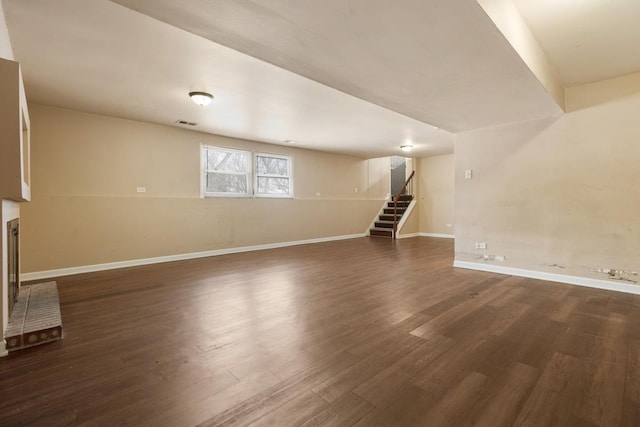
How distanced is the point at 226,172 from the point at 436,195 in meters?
6.63

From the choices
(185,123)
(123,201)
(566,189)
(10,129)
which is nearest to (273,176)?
(185,123)

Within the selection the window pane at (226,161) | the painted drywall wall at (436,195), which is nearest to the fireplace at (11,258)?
the window pane at (226,161)

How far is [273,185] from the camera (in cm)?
720

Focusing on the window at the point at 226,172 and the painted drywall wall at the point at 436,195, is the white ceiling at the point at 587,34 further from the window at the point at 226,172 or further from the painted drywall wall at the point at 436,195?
the painted drywall wall at the point at 436,195

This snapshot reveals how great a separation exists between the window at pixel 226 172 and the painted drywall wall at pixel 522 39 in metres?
5.46

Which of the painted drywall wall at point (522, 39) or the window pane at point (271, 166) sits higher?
the painted drywall wall at point (522, 39)

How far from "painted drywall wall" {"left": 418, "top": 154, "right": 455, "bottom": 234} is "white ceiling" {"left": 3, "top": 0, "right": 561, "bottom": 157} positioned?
4.87 m

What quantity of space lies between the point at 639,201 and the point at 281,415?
14.7 ft

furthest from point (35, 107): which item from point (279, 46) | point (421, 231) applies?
point (421, 231)

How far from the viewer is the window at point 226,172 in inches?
240

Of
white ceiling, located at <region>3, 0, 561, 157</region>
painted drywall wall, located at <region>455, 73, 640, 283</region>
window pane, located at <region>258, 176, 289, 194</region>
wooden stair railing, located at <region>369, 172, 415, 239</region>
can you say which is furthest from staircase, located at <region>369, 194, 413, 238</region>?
white ceiling, located at <region>3, 0, 561, 157</region>

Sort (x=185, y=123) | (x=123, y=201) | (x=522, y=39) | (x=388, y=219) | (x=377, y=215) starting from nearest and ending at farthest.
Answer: (x=522, y=39)
(x=123, y=201)
(x=185, y=123)
(x=388, y=219)
(x=377, y=215)

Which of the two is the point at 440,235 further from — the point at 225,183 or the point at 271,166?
the point at 225,183

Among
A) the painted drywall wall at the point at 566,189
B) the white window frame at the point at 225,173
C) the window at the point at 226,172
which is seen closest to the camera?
the painted drywall wall at the point at 566,189
